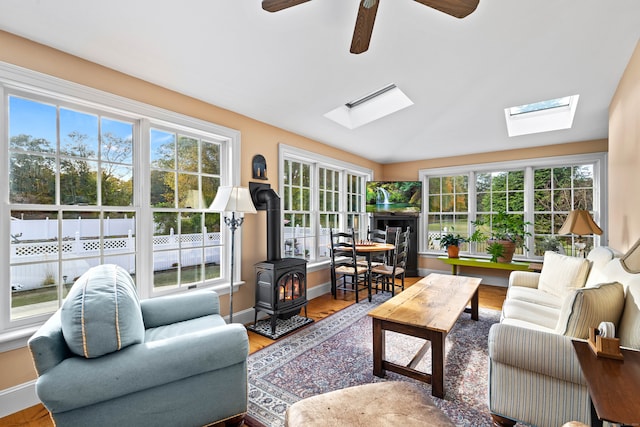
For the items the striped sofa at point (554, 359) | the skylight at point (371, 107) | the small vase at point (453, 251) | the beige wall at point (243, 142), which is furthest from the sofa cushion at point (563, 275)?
the skylight at point (371, 107)

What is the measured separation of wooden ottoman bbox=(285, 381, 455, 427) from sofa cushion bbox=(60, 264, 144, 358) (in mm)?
944

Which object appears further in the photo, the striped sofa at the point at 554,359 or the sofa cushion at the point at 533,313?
the sofa cushion at the point at 533,313

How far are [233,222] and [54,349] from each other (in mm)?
1624

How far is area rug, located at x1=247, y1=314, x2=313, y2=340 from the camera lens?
3036 millimetres

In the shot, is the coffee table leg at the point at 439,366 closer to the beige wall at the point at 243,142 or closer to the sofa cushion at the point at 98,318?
the sofa cushion at the point at 98,318

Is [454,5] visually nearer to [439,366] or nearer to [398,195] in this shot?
[439,366]

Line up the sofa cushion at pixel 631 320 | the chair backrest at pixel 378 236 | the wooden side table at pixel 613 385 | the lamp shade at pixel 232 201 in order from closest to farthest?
1. the wooden side table at pixel 613 385
2. the sofa cushion at pixel 631 320
3. the lamp shade at pixel 232 201
4. the chair backrest at pixel 378 236

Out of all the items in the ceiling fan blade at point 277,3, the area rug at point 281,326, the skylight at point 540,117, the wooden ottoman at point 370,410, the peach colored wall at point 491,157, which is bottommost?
the area rug at point 281,326

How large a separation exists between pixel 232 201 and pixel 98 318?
1.40 m

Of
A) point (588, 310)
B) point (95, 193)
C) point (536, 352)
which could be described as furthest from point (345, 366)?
point (95, 193)

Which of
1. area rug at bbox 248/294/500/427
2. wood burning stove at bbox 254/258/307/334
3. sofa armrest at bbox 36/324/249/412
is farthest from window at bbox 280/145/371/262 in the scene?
sofa armrest at bbox 36/324/249/412

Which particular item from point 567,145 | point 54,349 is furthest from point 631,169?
point 54,349

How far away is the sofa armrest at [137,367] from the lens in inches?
50.8

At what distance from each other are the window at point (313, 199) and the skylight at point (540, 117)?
8.46 ft
